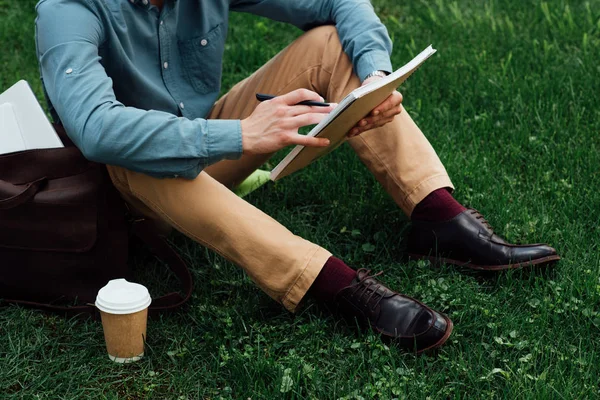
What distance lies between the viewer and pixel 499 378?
2.52 meters

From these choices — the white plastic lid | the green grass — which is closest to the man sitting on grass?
the green grass

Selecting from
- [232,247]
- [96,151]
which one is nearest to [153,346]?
[232,247]

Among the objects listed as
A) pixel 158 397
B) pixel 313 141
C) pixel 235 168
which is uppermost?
pixel 313 141

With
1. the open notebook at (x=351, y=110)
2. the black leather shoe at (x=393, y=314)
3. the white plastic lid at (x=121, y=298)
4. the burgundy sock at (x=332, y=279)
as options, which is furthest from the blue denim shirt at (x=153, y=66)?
the black leather shoe at (x=393, y=314)

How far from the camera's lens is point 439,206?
2922 millimetres

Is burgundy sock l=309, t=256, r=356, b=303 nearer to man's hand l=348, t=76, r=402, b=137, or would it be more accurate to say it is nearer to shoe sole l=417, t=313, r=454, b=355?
shoe sole l=417, t=313, r=454, b=355

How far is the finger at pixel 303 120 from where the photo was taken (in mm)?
2449

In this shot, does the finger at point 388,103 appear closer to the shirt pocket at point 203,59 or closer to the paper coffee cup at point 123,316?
the shirt pocket at point 203,59

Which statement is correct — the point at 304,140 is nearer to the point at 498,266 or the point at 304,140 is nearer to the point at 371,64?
the point at 371,64

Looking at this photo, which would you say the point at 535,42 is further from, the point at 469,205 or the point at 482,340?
the point at 482,340

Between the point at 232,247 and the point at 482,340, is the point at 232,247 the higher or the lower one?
the higher one

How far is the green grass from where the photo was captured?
2.54 m

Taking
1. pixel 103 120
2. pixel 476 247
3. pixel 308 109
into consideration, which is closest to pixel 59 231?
pixel 103 120

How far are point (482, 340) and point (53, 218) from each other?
1.35 m
